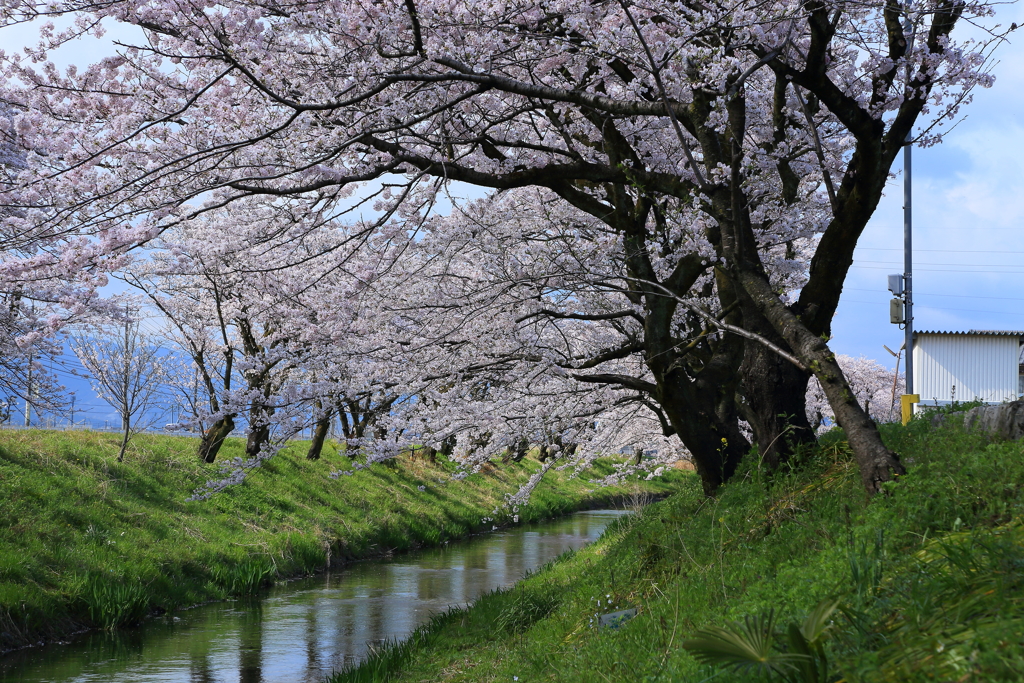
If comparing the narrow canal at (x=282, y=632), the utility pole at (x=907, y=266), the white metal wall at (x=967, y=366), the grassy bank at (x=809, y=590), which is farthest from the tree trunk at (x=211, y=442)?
the white metal wall at (x=967, y=366)

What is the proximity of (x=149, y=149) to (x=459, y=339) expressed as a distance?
16.4 feet

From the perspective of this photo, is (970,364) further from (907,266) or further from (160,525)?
(160,525)

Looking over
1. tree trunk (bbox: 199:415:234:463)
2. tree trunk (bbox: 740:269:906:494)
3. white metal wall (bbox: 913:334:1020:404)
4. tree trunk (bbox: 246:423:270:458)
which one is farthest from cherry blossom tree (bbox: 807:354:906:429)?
tree trunk (bbox: 740:269:906:494)

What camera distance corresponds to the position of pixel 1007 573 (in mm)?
3271

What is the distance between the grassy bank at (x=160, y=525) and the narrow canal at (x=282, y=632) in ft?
1.55

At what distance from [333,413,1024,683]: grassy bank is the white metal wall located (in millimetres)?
25141

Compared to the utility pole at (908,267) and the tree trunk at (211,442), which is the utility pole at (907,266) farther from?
the tree trunk at (211,442)

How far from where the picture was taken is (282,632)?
37.6 feet

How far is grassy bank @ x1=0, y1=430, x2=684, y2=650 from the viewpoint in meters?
11.1

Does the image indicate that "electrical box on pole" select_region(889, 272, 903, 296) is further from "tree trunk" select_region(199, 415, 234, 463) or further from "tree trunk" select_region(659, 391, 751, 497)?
"tree trunk" select_region(199, 415, 234, 463)

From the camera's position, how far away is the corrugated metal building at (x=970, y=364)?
29.5m

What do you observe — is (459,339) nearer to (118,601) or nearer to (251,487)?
(118,601)

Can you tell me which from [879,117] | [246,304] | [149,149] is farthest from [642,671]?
[246,304]

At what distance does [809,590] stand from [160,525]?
13448 mm
